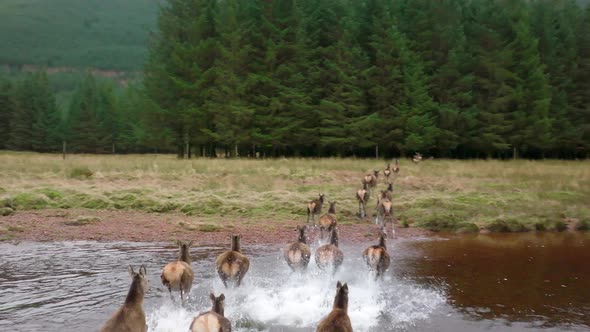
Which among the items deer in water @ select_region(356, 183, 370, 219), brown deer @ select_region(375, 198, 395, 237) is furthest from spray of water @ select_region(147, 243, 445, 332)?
deer in water @ select_region(356, 183, 370, 219)

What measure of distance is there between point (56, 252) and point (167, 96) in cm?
3605

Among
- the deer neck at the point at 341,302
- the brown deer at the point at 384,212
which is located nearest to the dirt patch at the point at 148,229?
the brown deer at the point at 384,212

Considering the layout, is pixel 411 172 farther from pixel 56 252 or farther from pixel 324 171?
pixel 56 252

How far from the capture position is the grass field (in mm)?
17500

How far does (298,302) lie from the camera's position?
8812 millimetres

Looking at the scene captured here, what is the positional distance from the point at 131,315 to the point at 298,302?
10.6 feet

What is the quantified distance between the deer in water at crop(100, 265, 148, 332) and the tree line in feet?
118

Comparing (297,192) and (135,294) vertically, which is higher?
(297,192)

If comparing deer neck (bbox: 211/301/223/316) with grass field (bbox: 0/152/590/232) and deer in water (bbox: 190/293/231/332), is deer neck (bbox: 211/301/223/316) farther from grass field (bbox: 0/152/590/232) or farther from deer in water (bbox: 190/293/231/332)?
grass field (bbox: 0/152/590/232)

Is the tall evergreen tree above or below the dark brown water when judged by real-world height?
above

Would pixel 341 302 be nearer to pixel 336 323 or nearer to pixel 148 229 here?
pixel 336 323

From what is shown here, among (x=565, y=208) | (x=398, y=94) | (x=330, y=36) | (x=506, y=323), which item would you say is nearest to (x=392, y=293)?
(x=506, y=323)

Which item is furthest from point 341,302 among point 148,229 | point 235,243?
point 148,229

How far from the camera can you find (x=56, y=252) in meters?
12.5
